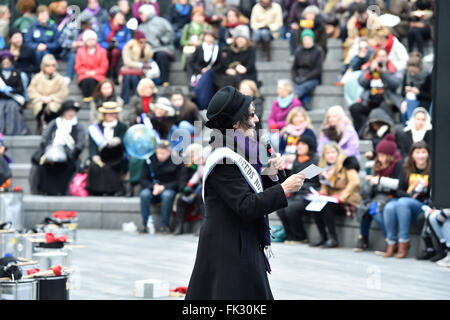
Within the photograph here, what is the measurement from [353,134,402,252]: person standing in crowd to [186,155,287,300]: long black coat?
6.85 m

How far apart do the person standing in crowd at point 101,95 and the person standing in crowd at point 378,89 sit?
4131mm

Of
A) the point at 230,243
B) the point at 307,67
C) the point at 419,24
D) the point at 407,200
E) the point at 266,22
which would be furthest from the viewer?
the point at 266,22

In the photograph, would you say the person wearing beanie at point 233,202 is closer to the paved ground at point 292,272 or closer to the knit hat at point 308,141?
the paved ground at point 292,272

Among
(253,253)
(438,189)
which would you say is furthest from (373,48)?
(438,189)

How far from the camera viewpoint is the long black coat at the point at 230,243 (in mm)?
5109

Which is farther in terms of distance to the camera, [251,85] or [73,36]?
[73,36]

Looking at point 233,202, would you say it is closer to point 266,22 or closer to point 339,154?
point 339,154

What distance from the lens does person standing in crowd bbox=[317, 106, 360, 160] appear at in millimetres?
13070

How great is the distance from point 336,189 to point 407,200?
1195 mm

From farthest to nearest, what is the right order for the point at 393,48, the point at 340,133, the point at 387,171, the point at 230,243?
the point at 393,48
the point at 340,133
the point at 387,171
the point at 230,243

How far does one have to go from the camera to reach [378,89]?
14523 millimetres

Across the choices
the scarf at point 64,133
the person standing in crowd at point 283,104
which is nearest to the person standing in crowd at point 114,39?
the scarf at point 64,133

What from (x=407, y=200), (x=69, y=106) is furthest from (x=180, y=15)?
(x=407, y=200)
